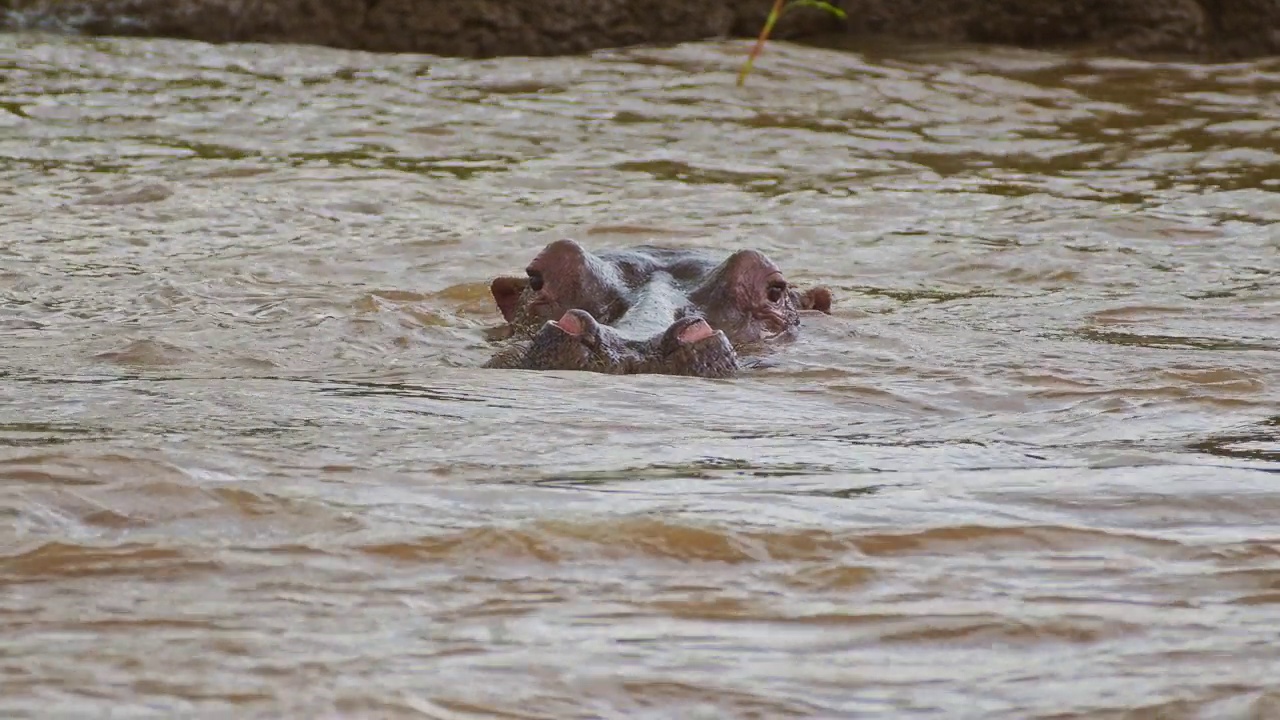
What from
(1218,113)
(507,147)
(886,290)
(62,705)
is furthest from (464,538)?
(1218,113)

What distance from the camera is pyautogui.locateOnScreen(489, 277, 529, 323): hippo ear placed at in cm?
596

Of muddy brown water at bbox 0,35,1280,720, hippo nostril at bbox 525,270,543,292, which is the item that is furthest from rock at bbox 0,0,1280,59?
hippo nostril at bbox 525,270,543,292

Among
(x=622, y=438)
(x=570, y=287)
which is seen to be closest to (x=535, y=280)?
(x=570, y=287)

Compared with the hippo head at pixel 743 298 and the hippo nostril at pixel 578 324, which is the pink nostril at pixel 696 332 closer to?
the hippo nostril at pixel 578 324

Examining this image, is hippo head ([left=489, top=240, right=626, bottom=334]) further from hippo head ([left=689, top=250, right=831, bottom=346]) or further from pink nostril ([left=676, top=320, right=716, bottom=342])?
pink nostril ([left=676, top=320, right=716, bottom=342])

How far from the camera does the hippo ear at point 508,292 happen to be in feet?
19.5

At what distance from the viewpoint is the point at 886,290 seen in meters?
7.10

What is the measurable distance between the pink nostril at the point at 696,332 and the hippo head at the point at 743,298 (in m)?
0.54

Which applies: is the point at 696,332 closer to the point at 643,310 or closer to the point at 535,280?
the point at 643,310

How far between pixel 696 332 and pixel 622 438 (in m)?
0.94

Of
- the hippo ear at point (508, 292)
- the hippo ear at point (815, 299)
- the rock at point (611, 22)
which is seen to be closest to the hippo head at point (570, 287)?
the hippo ear at point (508, 292)

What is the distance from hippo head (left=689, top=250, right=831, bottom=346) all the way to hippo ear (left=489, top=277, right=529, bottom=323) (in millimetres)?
663

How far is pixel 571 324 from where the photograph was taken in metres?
4.81

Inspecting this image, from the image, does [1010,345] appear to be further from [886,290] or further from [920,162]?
[920,162]
